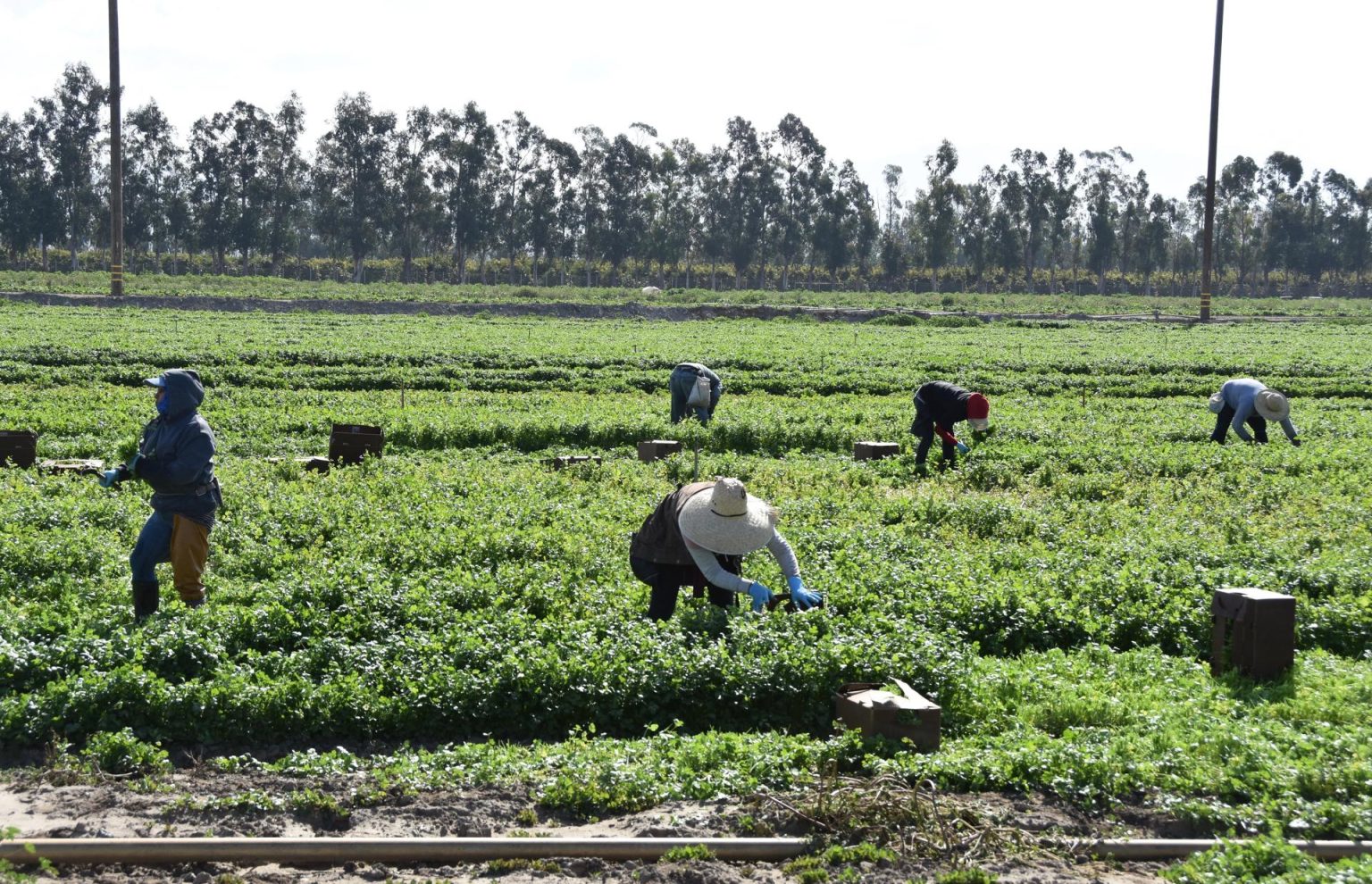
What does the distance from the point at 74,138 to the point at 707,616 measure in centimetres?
10062

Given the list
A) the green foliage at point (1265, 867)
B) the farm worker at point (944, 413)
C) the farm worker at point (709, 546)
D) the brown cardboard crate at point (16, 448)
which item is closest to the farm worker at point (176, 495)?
the farm worker at point (709, 546)

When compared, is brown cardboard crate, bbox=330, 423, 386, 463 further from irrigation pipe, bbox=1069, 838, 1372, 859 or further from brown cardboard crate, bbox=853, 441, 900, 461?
irrigation pipe, bbox=1069, 838, 1372, 859

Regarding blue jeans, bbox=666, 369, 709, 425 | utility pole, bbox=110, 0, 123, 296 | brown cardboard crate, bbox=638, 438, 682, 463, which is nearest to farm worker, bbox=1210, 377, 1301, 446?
blue jeans, bbox=666, 369, 709, 425

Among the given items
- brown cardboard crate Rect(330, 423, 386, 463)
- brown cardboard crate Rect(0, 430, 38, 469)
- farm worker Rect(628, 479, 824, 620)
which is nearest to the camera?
farm worker Rect(628, 479, 824, 620)

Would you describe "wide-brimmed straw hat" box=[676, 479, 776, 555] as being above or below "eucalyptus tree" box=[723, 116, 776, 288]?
below

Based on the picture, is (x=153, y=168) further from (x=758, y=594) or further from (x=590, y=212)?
(x=758, y=594)

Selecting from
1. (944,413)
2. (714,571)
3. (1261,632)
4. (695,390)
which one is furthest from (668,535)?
(695,390)

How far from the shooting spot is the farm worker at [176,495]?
29.7 feet

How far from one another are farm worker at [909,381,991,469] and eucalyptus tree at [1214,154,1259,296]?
374ft

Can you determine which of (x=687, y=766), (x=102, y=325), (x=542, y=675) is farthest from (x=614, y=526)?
(x=102, y=325)

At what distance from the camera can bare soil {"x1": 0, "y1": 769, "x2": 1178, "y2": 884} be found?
19.0ft

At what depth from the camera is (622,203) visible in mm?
105688

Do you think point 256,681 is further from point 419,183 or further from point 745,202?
point 745,202

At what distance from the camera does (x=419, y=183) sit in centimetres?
9825
